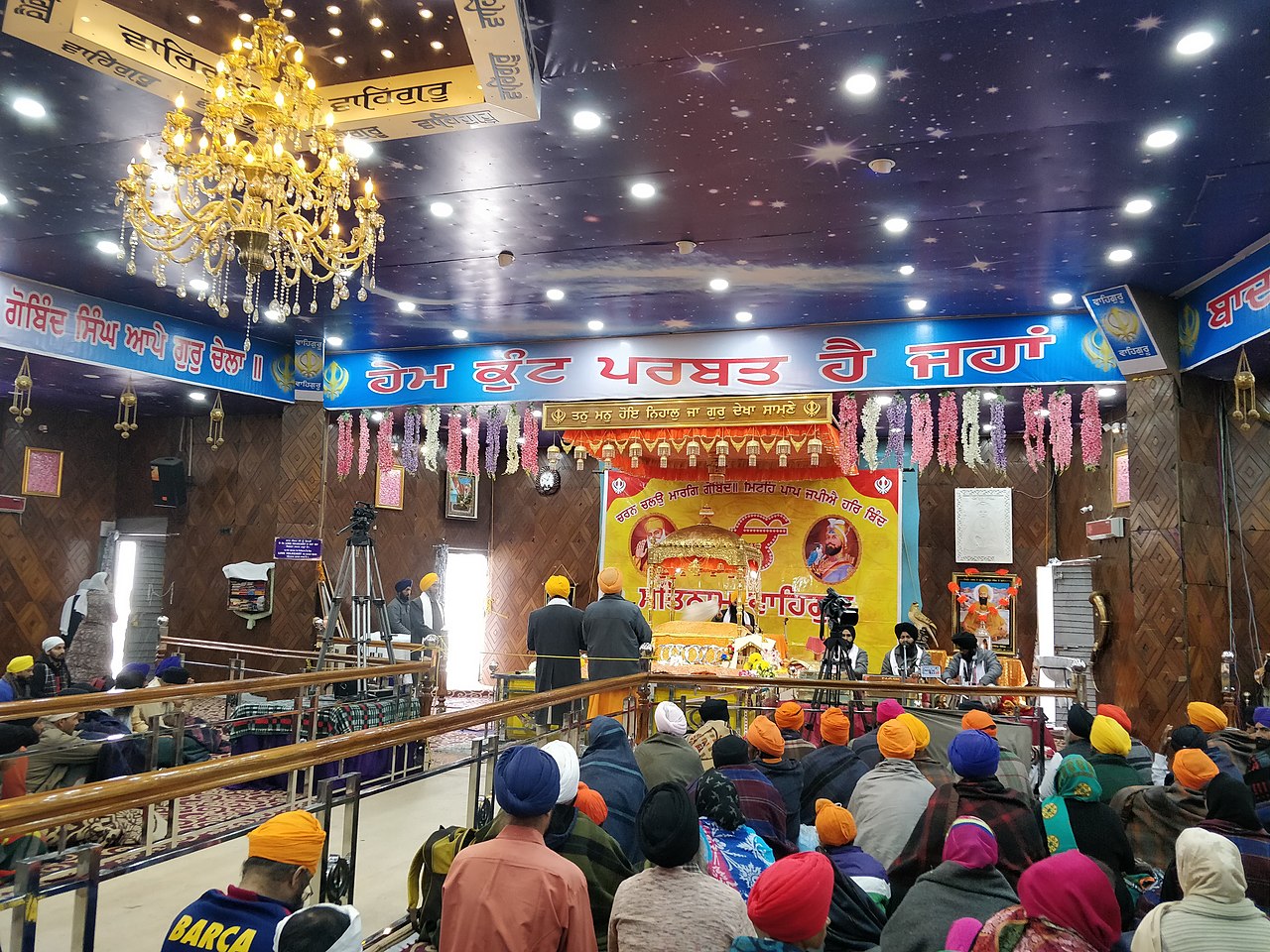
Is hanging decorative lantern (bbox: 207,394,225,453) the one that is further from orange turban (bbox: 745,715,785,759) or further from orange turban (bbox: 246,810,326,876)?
orange turban (bbox: 246,810,326,876)

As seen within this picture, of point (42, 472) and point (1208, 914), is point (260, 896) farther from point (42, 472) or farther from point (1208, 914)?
point (42, 472)

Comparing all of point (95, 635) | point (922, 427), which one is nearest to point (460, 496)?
point (95, 635)

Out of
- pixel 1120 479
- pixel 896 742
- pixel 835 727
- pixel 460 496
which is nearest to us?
pixel 896 742

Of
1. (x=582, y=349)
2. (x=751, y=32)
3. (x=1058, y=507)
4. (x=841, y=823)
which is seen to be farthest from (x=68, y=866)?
(x=1058, y=507)

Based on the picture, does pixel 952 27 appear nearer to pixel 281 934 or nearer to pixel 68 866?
pixel 281 934

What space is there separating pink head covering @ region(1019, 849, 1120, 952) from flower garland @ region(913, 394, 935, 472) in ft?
23.8

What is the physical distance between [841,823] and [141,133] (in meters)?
5.90

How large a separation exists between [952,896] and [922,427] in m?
7.21

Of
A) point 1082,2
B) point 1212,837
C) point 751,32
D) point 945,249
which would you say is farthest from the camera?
point 945,249

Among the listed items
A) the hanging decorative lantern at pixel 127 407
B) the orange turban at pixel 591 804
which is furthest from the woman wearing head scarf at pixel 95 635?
the orange turban at pixel 591 804

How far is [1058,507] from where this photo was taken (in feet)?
38.3

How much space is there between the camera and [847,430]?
9.75 metres

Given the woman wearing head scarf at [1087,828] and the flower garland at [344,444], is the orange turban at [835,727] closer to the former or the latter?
the woman wearing head scarf at [1087,828]

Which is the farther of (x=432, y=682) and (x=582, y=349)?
(x=582, y=349)
